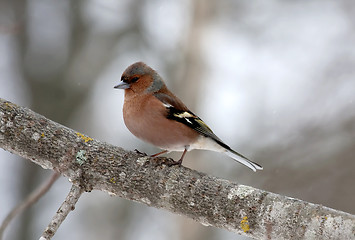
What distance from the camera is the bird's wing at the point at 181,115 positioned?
4.20m

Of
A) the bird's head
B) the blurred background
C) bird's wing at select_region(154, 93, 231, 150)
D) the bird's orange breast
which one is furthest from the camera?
the blurred background

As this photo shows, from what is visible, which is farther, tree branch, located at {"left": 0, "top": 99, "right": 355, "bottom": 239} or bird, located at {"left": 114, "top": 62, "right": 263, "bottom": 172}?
bird, located at {"left": 114, "top": 62, "right": 263, "bottom": 172}

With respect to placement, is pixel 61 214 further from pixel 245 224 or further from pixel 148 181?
pixel 245 224

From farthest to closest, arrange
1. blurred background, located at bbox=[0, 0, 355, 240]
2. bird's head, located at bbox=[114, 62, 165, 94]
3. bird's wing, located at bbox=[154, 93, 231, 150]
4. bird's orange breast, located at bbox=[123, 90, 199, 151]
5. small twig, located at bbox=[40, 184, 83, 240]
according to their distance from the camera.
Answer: blurred background, located at bbox=[0, 0, 355, 240] → bird's head, located at bbox=[114, 62, 165, 94] → bird's wing, located at bbox=[154, 93, 231, 150] → bird's orange breast, located at bbox=[123, 90, 199, 151] → small twig, located at bbox=[40, 184, 83, 240]

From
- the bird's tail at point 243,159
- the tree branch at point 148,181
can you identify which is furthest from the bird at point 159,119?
the tree branch at point 148,181

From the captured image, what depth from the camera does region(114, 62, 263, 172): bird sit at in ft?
13.3

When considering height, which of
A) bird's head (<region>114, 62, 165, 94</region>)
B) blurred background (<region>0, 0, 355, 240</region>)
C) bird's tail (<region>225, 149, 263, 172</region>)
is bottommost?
bird's tail (<region>225, 149, 263, 172</region>)

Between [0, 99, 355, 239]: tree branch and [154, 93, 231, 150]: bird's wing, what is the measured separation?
1038 millimetres

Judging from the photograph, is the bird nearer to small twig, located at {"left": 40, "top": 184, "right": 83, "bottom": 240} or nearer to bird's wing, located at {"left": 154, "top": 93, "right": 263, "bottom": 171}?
bird's wing, located at {"left": 154, "top": 93, "right": 263, "bottom": 171}

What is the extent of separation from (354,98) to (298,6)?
4016 millimetres

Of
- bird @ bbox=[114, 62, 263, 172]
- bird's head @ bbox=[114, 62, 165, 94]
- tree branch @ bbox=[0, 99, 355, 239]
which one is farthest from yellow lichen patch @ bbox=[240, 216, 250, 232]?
bird's head @ bbox=[114, 62, 165, 94]

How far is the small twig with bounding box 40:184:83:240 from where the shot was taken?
2564 millimetres

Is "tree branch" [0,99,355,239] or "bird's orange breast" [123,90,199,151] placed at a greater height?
"bird's orange breast" [123,90,199,151]

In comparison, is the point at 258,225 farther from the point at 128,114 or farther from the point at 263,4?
the point at 263,4
